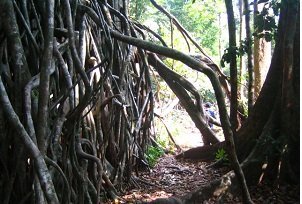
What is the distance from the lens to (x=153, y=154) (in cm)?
615

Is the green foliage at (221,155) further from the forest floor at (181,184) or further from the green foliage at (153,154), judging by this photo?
the green foliage at (153,154)

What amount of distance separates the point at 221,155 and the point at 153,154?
4.46ft

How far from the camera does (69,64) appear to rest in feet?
10.1

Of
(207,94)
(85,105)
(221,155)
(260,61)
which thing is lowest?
(221,155)

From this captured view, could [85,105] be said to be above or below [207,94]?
below

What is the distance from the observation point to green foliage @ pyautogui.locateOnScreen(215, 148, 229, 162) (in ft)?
16.4

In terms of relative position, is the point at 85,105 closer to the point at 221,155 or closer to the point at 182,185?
the point at 182,185

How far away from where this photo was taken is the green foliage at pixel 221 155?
196 inches

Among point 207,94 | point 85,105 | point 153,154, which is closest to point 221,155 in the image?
point 153,154

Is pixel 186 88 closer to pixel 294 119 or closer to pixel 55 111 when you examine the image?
pixel 294 119

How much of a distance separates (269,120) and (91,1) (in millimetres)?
2151

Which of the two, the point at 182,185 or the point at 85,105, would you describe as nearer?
the point at 85,105

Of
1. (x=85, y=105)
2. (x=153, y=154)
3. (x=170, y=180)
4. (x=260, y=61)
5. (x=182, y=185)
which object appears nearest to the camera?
(x=85, y=105)

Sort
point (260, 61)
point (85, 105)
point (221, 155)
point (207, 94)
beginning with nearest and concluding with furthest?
point (85, 105) < point (221, 155) < point (260, 61) < point (207, 94)
